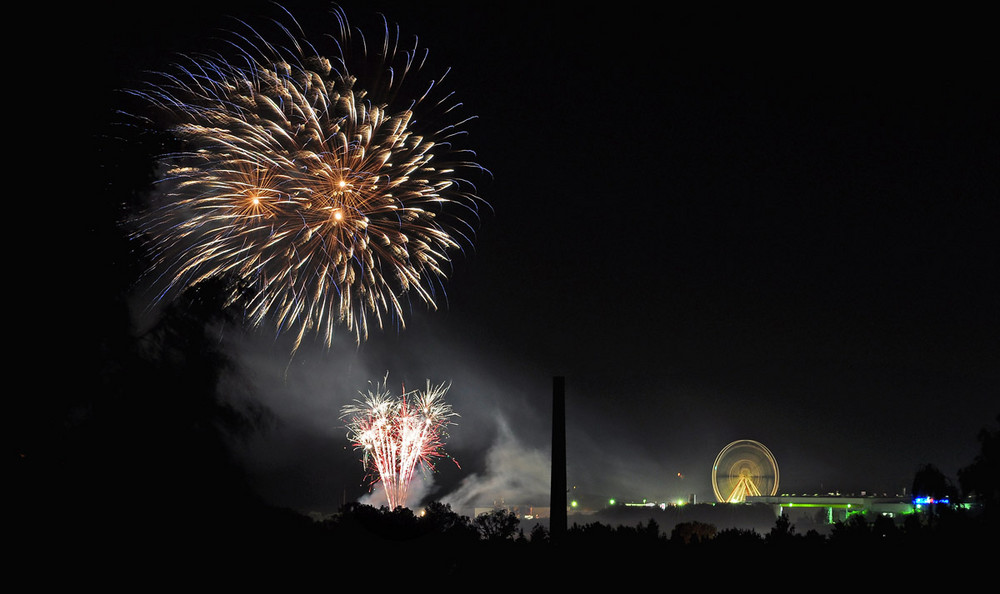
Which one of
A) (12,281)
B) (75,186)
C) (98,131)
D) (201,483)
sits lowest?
(201,483)

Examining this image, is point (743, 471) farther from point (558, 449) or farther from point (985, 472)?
point (558, 449)

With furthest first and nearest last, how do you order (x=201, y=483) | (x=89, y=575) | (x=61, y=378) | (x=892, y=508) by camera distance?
(x=892, y=508)
(x=201, y=483)
(x=61, y=378)
(x=89, y=575)

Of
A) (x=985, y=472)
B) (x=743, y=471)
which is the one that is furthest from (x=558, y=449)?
(x=743, y=471)

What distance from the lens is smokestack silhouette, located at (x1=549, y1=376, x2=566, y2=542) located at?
37.4m

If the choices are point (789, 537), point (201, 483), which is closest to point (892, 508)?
point (789, 537)

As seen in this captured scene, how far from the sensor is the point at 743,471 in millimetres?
140625

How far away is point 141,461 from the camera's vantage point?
24016mm

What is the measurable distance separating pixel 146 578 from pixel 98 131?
12672mm

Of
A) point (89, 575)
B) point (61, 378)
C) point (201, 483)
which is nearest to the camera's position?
point (89, 575)

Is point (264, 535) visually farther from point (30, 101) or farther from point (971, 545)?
point (971, 545)

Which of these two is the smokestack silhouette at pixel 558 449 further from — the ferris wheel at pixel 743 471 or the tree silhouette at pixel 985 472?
the ferris wheel at pixel 743 471

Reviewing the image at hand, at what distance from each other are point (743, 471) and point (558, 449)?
110666 mm

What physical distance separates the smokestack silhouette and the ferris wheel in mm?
107853

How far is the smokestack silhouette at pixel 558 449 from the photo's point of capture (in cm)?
3744
